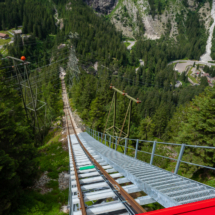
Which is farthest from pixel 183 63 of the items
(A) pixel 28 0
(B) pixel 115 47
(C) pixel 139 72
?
(A) pixel 28 0

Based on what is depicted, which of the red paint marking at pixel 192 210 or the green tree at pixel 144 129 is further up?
the red paint marking at pixel 192 210

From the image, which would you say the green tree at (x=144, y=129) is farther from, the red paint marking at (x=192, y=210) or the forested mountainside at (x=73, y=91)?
the red paint marking at (x=192, y=210)

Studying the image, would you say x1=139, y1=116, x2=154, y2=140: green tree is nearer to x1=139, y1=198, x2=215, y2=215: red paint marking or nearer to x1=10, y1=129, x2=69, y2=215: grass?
x1=10, y1=129, x2=69, y2=215: grass

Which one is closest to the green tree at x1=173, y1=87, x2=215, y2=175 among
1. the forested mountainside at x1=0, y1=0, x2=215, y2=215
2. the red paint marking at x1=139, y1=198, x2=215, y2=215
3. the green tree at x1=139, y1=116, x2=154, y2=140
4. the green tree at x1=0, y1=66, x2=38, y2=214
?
the forested mountainside at x1=0, y1=0, x2=215, y2=215

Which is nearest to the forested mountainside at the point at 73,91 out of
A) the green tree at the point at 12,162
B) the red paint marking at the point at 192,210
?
the green tree at the point at 12,162

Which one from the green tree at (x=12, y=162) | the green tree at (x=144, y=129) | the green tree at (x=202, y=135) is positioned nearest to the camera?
the green tree at (x=12, y=162)

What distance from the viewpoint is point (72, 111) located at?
157ft

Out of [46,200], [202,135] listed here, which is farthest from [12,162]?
[202,135]

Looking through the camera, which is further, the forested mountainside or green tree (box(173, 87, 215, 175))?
green tree (box(173, 87, 215, 175))

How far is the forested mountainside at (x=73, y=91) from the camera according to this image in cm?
998

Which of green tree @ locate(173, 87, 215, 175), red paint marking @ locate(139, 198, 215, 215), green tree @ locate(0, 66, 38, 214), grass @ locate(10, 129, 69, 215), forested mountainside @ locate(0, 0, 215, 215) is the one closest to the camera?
red paint marking @ locate(139, 198, 215, 215)

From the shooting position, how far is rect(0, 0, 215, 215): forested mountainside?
998 cm

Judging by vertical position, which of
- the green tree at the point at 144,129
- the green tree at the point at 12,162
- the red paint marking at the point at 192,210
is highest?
the red paint marking at the point at 192,210

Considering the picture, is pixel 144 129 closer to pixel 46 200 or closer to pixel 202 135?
pixel 202 135
